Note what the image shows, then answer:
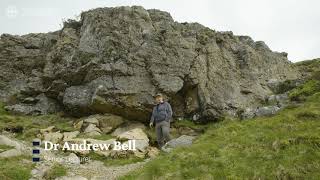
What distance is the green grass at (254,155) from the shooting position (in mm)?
16641

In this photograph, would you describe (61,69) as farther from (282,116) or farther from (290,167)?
(290,167)

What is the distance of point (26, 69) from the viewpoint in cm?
3628

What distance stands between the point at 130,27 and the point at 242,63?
31.3 ft

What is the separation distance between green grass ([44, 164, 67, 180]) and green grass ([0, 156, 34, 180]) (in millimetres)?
785

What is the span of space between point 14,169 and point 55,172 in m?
1.71

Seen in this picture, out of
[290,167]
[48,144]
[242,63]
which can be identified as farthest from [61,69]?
[290,167]

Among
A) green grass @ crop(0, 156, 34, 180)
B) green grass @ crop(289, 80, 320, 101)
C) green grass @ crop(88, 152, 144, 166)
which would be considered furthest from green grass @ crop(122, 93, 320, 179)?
green grass @ crop(289, 80, 320, 101)

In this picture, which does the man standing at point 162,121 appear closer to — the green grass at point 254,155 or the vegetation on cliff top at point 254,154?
the vegetation on cliff top at point 254,154

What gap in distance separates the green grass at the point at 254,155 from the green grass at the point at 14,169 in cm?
431

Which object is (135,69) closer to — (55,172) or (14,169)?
(55,172)

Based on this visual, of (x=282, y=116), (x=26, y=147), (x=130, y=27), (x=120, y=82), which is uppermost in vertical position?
(x=130, y=27)

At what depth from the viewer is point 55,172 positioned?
60.0 feet

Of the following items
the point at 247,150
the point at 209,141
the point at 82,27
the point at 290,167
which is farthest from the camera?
Answer: the point at 82,27

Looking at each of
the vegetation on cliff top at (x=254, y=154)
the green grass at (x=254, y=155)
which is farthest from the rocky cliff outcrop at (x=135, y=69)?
the green grass at (x=254, y=155)
